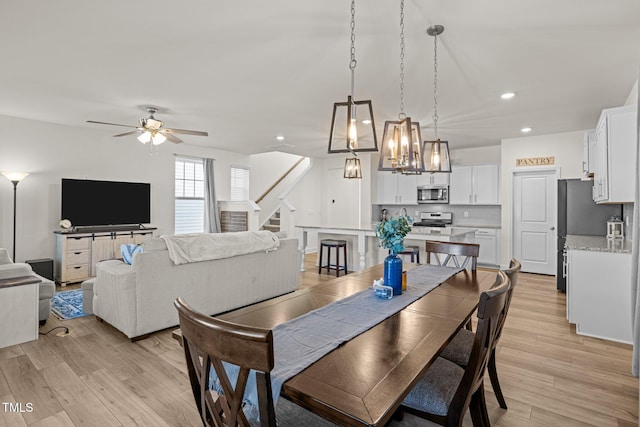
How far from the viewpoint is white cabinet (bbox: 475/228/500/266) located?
654cm

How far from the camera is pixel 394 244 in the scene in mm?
1959

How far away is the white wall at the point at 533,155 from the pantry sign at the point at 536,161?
0.06 m

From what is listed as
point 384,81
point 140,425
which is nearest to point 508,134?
point 384,81

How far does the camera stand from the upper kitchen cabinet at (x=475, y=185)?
6.72m

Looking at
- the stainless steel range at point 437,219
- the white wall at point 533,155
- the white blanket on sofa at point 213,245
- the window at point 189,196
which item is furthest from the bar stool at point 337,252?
the window at point 189,196

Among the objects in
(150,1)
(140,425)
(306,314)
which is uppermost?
(150,1)

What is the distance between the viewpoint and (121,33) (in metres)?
2.61

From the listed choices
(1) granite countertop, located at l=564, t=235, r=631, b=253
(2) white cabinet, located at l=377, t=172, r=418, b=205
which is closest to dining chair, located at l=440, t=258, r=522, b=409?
(1) granite countertop, located at l=564, t=235, r=631, b=253

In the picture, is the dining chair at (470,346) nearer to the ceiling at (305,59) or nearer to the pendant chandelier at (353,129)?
the pendant chandelier at (353,129)

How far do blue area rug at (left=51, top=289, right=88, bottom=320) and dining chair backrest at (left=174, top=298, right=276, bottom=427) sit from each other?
11.9ft

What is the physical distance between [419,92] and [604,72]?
5.80 ft

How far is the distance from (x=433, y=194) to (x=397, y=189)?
882mm

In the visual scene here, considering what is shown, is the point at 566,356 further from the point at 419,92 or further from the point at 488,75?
the point at 419,92

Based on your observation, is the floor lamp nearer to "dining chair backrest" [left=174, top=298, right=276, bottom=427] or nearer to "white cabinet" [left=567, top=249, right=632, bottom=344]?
"dining chair backrest" [left=174, top=298, right=276, bottom=427]
